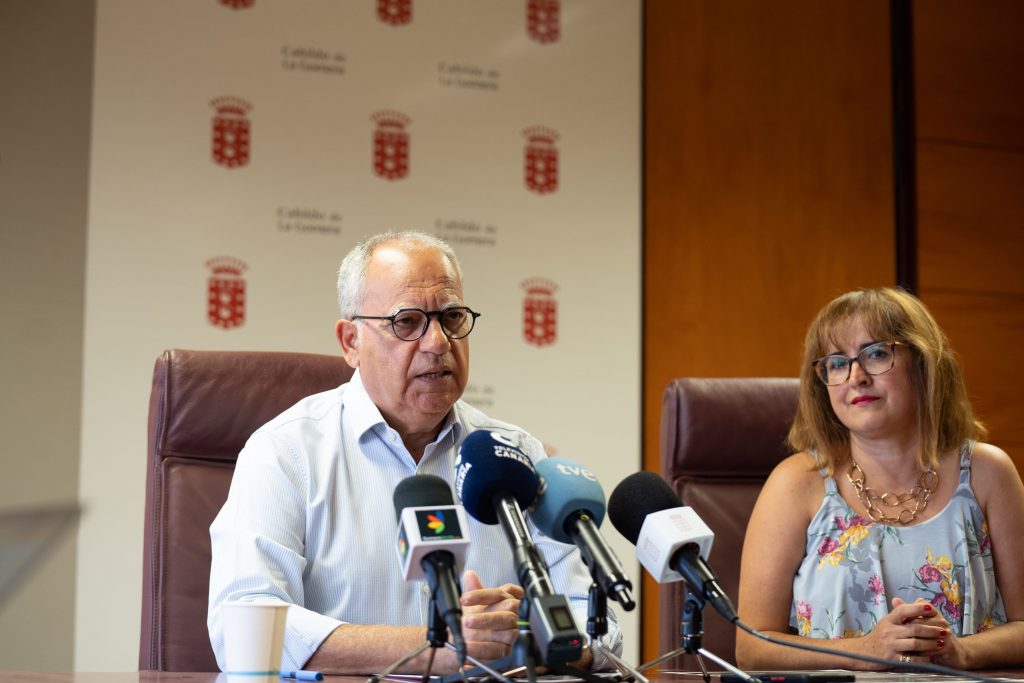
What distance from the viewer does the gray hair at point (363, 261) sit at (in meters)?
2.08

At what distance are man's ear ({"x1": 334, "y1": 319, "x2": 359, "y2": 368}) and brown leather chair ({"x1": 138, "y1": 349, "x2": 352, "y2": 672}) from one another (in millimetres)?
212

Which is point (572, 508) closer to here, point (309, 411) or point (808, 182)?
point (309, 411)

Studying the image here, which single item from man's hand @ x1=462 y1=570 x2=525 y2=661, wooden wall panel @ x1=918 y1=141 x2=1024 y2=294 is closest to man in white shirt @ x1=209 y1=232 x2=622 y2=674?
man's hand @ x1=462 y1=570 x2=525 y2=661

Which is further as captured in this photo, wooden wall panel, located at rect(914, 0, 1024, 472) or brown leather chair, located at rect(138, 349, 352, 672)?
wooden wall panel, located at rect(914, 0, 1024, 472)

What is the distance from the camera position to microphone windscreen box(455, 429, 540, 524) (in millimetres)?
1234

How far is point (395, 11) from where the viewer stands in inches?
144

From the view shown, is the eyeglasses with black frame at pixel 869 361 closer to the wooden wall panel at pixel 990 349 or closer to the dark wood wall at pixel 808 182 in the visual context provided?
the dark wood wall at pixel 808 182

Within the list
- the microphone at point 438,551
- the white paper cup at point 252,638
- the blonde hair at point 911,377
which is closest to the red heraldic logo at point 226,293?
the blonde hair at point 911,377

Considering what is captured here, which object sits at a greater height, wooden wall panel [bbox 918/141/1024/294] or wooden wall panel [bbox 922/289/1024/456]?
wooden wall panel [bbox 918/141/1024/294]

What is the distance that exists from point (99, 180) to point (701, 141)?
205 cm

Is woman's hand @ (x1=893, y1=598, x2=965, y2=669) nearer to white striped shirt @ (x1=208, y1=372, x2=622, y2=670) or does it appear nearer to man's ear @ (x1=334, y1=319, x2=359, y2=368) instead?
white striped shirt @ (x1=208, y1=372, x2=622, y2=670)

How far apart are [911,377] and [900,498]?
0.82 ft

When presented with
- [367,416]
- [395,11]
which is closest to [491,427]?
[367,416]

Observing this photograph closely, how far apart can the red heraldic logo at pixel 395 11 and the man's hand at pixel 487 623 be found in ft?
8.58
